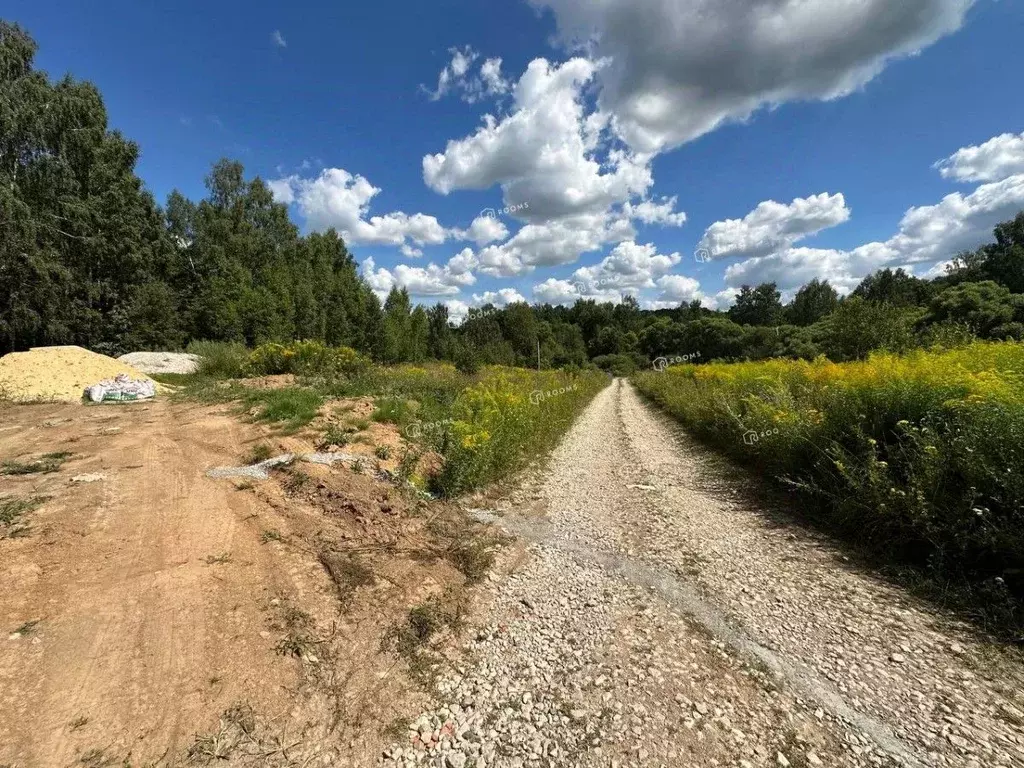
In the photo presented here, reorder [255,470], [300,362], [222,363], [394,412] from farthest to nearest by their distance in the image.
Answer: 1. [222,363]
2. [300,362]
3. [394,412]
4. [255,470]

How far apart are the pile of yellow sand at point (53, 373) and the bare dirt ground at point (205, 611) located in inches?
320

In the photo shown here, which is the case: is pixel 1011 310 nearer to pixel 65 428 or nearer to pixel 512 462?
pixel 512 462

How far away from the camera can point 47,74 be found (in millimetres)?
26688

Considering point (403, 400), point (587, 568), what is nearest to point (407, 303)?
point (403, 400)

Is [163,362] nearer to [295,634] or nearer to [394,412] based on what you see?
[394,412]

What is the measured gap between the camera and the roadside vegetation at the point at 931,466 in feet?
11.9

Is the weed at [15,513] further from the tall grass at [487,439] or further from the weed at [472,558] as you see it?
the tall grass at [487,439]

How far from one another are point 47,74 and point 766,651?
43.0m

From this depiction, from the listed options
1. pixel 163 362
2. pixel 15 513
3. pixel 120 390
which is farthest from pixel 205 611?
pixel 163 362

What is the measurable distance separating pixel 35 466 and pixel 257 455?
229cm

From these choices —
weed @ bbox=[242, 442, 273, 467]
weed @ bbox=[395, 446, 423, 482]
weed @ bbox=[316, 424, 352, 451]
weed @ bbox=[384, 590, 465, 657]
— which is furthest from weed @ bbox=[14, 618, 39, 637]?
weed @ bbox=[316, 424, 352, 451]

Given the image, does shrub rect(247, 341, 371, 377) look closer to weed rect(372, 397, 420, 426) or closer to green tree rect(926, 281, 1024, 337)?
weed rect(372, 397, 420, 426)

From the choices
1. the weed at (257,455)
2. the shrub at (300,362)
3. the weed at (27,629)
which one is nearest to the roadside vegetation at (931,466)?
the weed at (27,629)

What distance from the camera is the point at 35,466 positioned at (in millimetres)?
5270
